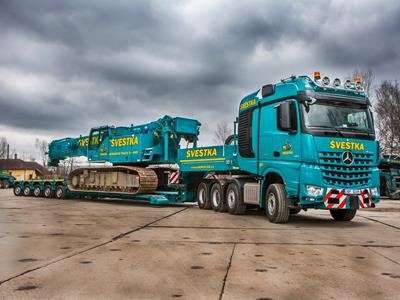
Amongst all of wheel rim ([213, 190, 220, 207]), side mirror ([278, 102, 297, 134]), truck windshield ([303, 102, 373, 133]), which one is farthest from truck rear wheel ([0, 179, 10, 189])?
truck windshield ([303, 102, 373, 133])

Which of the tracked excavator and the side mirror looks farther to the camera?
the tracked excavator

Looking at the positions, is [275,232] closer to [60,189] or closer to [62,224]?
[62,224]

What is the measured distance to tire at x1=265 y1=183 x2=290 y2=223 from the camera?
423 inches

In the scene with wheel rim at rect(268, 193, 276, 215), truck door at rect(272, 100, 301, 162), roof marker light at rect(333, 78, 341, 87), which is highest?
roof marker light at rect(333, 78, 341, 87)

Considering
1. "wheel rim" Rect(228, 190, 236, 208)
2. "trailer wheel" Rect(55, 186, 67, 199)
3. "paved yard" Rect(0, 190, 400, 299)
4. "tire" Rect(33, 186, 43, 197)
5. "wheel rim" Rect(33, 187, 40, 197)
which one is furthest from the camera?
"wheel rim" Rect(33, 187, 40, 197)

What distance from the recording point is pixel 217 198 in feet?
48.2

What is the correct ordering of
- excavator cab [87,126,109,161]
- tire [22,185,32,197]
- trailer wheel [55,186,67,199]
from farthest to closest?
tire [22,185,32,197] < trailer wheel [55,186,67,199] < excavator cab [87,126,109,161]

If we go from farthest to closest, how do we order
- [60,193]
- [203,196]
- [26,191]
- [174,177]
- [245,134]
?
[26,191] < [60,193] < [174,177] < [203,196] < [245,134]

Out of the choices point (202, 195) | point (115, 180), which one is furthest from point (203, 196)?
point (115, 180)

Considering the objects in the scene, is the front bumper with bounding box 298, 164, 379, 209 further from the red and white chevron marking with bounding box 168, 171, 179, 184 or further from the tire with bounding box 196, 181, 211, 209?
the red and white chevron marking with bounding box 168, 171, 179, 184

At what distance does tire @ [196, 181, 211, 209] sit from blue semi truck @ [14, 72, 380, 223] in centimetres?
4

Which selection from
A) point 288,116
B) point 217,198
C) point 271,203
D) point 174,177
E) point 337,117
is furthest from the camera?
point 174,177

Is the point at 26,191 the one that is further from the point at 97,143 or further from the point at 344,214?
the point at 344,214

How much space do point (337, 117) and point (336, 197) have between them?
1.97 m
